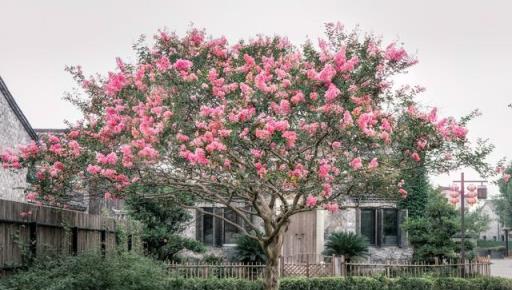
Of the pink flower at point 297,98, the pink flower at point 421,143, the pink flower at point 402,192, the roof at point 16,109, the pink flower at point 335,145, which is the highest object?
the roof at point 16,109

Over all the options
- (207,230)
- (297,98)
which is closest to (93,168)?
(297,98)

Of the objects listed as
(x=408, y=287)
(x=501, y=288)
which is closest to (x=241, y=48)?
(x=408, y=287)

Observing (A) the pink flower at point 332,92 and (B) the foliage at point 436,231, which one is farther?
(B) the foliage at point 436,231

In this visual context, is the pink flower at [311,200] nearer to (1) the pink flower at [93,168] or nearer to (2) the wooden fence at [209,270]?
(1) the pink flower at [93,168]

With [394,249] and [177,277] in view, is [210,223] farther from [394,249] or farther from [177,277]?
[177,277]

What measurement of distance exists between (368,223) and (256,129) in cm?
1939

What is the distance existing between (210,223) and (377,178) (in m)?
16.8

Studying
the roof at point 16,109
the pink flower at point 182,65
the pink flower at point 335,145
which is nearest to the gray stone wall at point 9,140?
the roof at point 16,109

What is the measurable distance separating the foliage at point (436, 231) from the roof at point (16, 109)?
52.0 feet

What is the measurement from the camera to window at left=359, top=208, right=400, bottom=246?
30969 mm

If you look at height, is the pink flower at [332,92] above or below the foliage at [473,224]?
above

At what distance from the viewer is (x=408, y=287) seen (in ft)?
76.0

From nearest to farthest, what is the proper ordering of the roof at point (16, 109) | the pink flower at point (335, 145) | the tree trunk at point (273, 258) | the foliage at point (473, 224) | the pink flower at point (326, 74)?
the pink flower at point (326, 74), the pink flower at point (335, 145), the tree trunk at point (273, 258), the roof at point (16, 109), the foliage at point (473, 224)

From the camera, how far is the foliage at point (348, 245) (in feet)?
94.0
